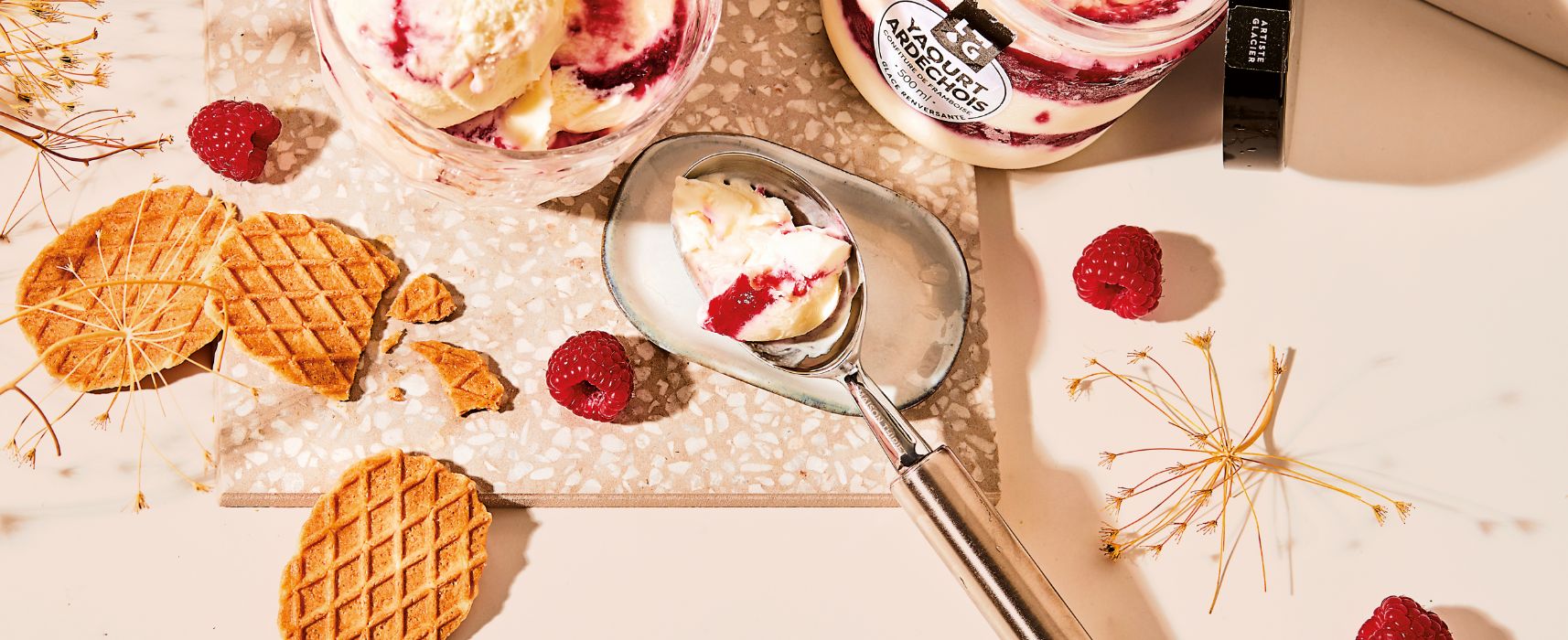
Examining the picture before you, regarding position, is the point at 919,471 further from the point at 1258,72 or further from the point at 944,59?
the point at 1258,72

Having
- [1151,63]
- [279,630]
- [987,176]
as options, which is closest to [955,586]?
[987,176]

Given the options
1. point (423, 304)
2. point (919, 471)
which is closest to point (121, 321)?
point (423, 304)

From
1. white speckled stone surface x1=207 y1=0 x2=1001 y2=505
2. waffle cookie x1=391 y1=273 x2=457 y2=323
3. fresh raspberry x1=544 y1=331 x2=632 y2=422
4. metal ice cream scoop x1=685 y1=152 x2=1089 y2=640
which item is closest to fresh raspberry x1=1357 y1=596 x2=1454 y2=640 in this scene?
metal ice cream scoop x1=685 y1=152 x2=1089 y2=640

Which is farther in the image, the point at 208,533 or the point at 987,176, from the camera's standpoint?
the point at 987,176

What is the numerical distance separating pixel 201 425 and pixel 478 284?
0.33 metres

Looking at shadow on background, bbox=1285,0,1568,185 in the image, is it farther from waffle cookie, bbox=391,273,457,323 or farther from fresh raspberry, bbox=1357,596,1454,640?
waffle cookie, bbox=391,273,457,323

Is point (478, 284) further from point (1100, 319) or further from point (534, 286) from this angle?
point (1100, 319)

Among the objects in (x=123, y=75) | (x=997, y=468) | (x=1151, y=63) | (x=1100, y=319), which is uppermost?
(x=1151, y=63)

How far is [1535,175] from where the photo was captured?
4.53 feet

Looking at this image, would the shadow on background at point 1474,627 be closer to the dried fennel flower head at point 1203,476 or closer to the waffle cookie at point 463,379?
the dried fennel flower head at point 1203,476

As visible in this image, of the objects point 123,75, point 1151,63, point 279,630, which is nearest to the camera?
point 1151,63

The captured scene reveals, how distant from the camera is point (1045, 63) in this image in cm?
105

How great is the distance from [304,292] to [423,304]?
0.42ft

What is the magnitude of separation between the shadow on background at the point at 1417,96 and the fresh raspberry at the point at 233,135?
1195 mm
